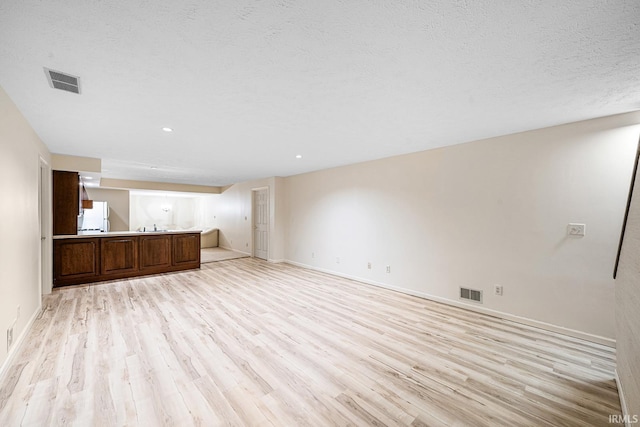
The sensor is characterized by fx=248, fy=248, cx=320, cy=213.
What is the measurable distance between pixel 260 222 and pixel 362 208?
3.77 metres

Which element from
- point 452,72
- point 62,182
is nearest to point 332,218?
point 452,72

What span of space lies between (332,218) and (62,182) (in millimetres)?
5179

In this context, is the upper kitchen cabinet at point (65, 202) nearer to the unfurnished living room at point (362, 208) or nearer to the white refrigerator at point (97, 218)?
the unfurnished living room at point (362, 208)

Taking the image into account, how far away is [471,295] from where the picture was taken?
3.48m

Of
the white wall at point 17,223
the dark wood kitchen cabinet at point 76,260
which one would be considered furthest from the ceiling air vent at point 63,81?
the dark wood kitchen cabinet at point 76,260

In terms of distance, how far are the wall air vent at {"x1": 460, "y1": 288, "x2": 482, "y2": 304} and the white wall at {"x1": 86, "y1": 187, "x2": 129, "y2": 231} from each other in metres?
10.2

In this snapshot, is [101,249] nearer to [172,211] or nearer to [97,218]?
[97,218]

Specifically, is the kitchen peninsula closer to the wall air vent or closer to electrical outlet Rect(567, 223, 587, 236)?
the wall air vent

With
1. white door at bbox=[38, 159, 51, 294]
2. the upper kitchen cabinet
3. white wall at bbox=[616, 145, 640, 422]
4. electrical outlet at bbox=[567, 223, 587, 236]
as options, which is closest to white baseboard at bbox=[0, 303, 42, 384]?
white door at bbox=[38, 159, 51, 294]

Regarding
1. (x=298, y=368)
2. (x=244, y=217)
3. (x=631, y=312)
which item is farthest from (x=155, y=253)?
(x=631, y=312)

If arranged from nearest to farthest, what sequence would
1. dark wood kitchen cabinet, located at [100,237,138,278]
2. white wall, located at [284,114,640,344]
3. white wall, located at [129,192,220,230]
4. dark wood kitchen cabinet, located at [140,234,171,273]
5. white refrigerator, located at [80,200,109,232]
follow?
white wall, located at [284,114,640,344], dark wood kitchen cabinet, located at [100,237,138,278], dark wood kitchen cabinet, located at [140,234,171,273], white refrigerator, located at [80,200,109,232], white wall, located at [129,192,220,230]

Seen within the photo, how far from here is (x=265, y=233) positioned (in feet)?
24.1

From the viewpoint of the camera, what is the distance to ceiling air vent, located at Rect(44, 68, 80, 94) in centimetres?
183

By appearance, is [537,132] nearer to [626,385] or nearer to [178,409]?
[626,385]
